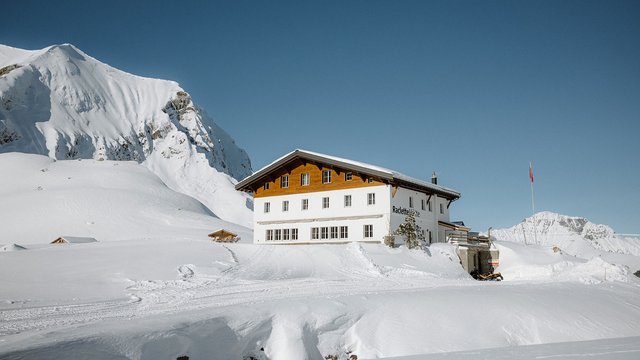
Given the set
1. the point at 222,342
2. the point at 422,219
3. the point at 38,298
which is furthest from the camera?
the point at 422,219

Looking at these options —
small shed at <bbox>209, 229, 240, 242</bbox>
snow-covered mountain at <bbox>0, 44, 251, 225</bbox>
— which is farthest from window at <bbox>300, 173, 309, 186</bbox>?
snow-covered mountain at <bbox>0, 44, 251, 225</bbox>

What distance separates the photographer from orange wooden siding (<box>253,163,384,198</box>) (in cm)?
3722

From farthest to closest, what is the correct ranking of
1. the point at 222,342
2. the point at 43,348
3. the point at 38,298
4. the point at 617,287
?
the point at 617,287, the point at 38,298, the point at 222,342, the point at 43,348

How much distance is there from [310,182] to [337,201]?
3112 millimetres

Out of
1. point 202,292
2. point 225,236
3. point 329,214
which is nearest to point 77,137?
point 225,236

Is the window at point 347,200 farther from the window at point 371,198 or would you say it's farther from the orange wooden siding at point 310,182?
the window at point 371,198

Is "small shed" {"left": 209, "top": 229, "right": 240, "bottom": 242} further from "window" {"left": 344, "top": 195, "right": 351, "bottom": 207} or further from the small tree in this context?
the small tree

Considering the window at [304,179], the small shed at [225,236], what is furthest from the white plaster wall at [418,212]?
the small shed at [225,236]

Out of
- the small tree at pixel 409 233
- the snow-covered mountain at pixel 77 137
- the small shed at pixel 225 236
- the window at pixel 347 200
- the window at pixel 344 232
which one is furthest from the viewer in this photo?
the snow-covered mountain at pixel 77 137

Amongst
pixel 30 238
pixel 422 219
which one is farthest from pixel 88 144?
pixel 422 219

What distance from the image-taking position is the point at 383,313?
14938 mm

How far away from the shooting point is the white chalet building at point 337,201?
35750 mm

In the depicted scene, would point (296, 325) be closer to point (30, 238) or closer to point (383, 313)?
point (383, 313)

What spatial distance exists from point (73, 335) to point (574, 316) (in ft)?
50.1
